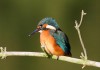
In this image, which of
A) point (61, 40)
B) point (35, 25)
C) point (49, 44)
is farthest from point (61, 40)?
point (35, 25)

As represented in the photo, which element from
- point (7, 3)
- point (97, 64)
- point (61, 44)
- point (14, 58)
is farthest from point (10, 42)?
point (97, 64)

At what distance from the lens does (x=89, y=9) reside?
43.0 feet

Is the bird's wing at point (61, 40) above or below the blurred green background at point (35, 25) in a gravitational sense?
below

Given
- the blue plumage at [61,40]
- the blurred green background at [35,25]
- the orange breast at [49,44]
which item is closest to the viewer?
the orange breast at [49,44]

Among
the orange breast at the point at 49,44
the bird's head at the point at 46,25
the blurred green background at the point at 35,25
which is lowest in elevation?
the orange breast at the point at 49,44

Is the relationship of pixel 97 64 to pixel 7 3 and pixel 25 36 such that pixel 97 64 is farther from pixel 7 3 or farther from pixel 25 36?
pixel 7 3

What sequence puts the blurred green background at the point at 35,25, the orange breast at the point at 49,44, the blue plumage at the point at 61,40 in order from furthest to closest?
1. the blurred green background at the point at 35,25
2. the blue plumage at the point at 61,40
3. the orange breast at the point at 49,44

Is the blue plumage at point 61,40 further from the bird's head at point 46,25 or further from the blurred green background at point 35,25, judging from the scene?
the blurred green background at point 35,25

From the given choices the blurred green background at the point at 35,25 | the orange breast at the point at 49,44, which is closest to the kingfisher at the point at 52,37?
the orange breast at the point at 49,44

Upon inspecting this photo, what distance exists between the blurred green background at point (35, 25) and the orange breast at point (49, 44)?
524 centimetres

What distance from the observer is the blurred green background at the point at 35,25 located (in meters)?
11.8

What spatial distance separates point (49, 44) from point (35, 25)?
6013mm

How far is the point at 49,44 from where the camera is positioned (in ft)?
19.4

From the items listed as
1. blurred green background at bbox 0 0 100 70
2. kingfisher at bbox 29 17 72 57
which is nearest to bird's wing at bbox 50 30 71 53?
kingfisher at bbox 29 17 72 57
